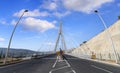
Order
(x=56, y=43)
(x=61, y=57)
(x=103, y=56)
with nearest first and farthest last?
1. (x=61, y=57)
2. (x=103, y=56)
3. (x=56, y=43)

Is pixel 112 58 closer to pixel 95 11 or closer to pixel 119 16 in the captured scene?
pixel 95 11

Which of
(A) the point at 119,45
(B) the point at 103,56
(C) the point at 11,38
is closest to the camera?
(C) the point at 11,38

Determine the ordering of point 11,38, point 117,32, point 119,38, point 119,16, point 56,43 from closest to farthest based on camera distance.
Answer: point 11,38
point 119,38
point 117,32
point 56,43
point 119,16

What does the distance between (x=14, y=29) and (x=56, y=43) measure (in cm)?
7607

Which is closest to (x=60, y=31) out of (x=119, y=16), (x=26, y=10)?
(x=119, y=16)

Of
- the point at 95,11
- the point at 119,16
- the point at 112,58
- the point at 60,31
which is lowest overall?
the point at 112,58

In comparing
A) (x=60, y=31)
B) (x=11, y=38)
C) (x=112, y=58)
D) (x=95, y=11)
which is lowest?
(x=112, y=58)

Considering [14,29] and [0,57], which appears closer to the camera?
[14,29]

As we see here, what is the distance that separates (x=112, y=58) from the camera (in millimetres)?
44938

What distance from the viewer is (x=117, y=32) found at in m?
104

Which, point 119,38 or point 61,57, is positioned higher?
point 119,38

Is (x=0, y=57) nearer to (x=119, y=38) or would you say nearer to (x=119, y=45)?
(x=119, y=45)

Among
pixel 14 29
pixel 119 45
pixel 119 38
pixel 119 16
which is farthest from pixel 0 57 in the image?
pixel 119 16

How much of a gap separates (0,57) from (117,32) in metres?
65.1
